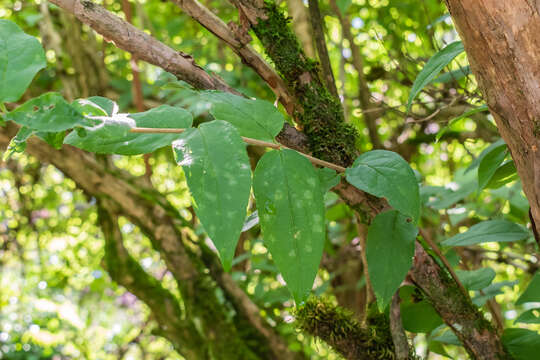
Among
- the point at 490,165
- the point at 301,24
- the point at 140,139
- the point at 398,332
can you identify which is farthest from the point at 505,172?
the point at 301,24

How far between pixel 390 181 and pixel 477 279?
0.40 meters

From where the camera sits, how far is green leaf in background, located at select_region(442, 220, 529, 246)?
801 mm

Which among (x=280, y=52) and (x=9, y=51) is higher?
(x=280, y=52)

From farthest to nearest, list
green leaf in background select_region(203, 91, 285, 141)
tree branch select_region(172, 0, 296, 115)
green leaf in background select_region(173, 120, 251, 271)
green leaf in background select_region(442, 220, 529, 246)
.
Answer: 1. green leaf in background select_region(442, 220, 529, 246)
2. tree branch select_region(172, 0, 296, 115)
3. green leaf in background select_region(203, 91, 285, 141)
4. green leaf in background select_region(173, 120, 251, 271)

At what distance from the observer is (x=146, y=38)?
654mm

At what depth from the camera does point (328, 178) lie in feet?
2.05

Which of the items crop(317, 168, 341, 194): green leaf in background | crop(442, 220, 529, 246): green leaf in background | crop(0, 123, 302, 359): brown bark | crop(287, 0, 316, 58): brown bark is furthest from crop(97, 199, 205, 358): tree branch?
crop(317, 168, 341, 194): green leaf in background

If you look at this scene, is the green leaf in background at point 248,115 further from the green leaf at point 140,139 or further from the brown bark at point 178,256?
→ the brown bark at point 178,256

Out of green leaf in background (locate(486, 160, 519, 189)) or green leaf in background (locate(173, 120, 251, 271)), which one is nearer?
green leaf in background (locate(173, 120, 251, 271))

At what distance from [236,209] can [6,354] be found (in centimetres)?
396

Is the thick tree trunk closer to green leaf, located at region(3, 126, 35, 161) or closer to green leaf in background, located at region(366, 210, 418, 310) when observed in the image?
green leaf in background, located at region(366, 210, 418, 310)

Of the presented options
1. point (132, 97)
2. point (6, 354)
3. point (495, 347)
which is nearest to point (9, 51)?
point (495, 347)

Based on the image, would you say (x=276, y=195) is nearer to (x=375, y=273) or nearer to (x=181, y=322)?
(x=375, y=273)

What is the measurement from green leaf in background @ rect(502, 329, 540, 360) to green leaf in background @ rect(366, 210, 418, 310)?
0.24 metres
